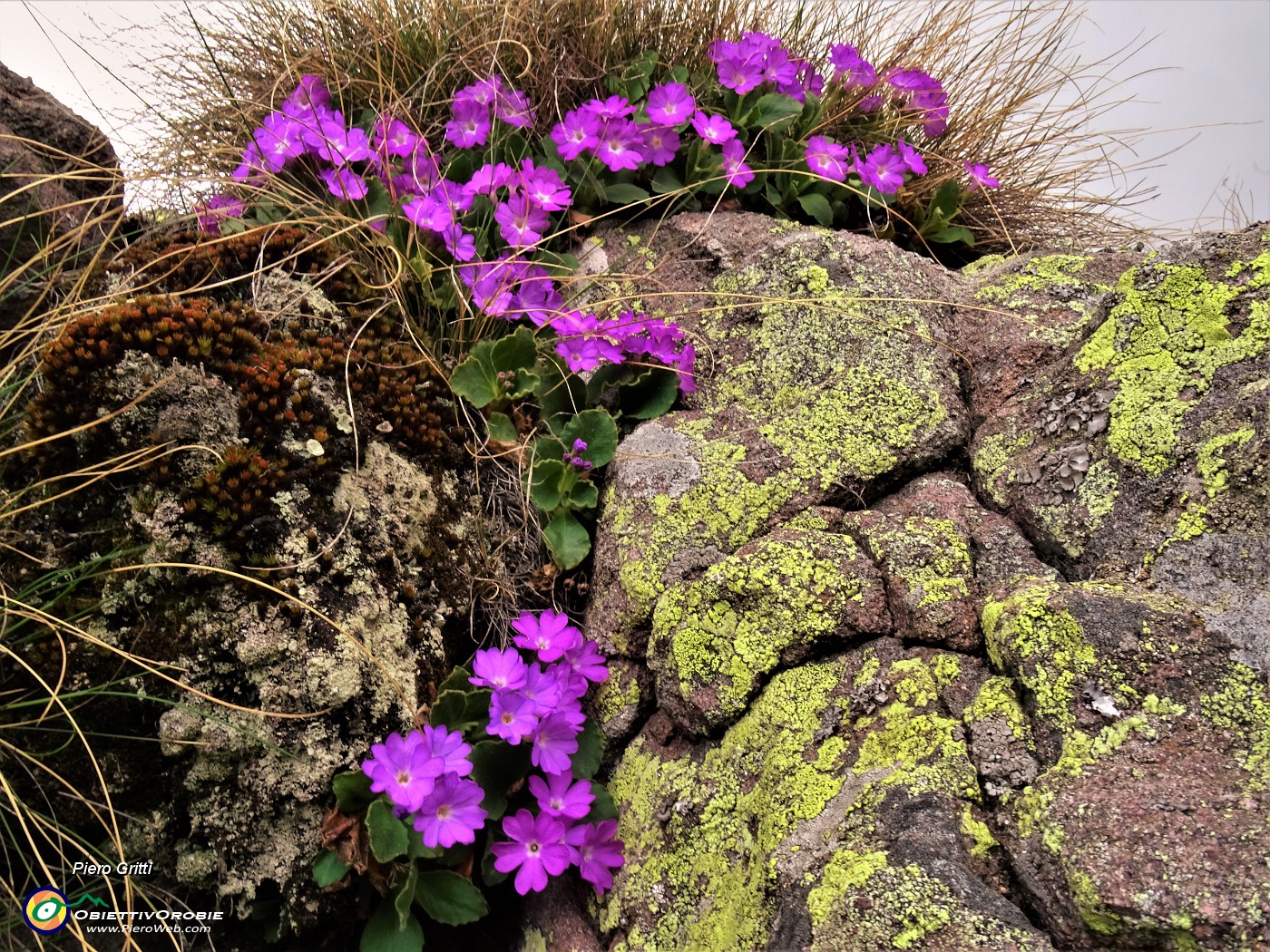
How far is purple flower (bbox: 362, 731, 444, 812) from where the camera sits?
6.56ft

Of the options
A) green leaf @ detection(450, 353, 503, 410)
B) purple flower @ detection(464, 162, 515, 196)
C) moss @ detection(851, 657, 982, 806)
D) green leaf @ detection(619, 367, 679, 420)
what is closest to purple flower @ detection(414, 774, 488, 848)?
moss @ detection(851, 657, 982, 806)

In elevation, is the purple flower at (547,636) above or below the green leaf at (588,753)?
above

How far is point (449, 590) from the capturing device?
2.54 meters

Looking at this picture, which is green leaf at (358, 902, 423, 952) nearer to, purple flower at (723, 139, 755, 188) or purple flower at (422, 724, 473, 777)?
purple flower at (422, 724, 473, 777)

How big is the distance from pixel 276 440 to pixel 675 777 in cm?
134

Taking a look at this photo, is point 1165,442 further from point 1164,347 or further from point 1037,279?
point 1037,279

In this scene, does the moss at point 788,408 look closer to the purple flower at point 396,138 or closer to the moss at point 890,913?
the moss at point 890,913

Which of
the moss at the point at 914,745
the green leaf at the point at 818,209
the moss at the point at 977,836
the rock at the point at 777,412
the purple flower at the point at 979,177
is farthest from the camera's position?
the purple flower at the point at 979,177

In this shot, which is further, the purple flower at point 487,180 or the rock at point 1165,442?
the purple flower at point 487,180

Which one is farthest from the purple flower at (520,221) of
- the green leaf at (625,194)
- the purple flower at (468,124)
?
the purple flower at (468,124)

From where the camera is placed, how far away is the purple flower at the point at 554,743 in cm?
222

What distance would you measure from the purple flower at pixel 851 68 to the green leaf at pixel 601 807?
120 inches

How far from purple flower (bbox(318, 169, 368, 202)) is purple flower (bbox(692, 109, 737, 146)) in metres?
1.31

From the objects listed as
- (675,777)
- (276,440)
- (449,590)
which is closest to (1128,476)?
(675,777)
